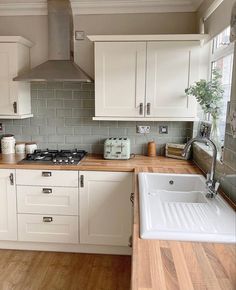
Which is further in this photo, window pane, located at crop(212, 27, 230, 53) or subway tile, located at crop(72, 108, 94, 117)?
subway tile, located at crop(72, 108, 94, 117)

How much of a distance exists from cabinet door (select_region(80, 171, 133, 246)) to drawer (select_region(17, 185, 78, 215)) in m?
0.10

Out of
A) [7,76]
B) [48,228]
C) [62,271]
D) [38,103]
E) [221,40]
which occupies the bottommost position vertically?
[62,271]

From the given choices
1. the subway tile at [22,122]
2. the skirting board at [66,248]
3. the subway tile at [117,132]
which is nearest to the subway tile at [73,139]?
the subway tile at [117,132]

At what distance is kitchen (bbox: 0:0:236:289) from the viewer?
2.47m

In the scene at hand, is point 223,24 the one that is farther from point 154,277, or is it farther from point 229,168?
point 154,277

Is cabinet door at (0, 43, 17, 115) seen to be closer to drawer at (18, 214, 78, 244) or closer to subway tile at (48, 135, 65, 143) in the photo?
subway tile at (48, 135, 65, 143)

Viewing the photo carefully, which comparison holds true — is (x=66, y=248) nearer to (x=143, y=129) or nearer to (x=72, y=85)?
(x=143, y=129)

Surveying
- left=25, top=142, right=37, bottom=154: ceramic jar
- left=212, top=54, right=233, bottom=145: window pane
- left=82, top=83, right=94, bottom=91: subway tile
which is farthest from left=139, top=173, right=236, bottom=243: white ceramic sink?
left=25, top=142, right=37, bottom=154: ceramic jar

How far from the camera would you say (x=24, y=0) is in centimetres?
281

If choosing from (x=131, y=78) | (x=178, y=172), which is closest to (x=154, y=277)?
(x=178, y=172)

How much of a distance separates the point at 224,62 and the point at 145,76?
717 millimetres

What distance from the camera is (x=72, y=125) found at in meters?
3.10

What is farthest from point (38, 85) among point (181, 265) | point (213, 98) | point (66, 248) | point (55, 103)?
point (181, 265)

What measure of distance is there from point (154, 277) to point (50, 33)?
2623mm
